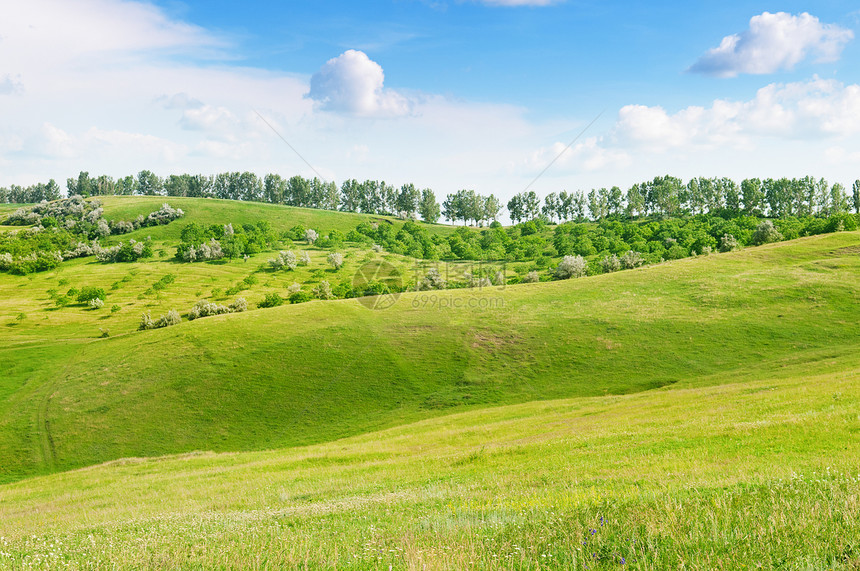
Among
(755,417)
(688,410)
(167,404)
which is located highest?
(755,417)

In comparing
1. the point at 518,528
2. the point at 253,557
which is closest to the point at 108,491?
the point at 253,557

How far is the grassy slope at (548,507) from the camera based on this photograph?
6176mm

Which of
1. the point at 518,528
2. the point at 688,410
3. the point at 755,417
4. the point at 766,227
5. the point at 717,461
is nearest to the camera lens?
the point at 518,528

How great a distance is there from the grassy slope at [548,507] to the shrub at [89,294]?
373ft

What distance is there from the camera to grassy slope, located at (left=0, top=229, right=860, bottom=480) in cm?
5709

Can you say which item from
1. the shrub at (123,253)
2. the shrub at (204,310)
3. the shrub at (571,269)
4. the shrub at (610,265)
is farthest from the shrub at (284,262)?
the shrub at (610,265)

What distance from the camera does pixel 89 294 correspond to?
5079 inches

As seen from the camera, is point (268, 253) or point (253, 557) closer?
point (253, 557)

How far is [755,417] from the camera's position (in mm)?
23859

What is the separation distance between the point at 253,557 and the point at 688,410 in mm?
31589

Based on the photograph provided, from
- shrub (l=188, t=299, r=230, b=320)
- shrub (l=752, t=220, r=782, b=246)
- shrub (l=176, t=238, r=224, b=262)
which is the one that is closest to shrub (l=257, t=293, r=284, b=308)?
shrub (l=188, t=299, r=230, b=320)

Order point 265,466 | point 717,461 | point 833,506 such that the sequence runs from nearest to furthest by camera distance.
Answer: point 833,506 < point 717,461 < point 265,466

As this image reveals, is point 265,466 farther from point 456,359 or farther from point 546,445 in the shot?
point 456,359

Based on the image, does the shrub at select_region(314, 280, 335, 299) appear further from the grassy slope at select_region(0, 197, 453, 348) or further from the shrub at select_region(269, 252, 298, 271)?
the shrub at select_region(269, 252, 298, 271)
